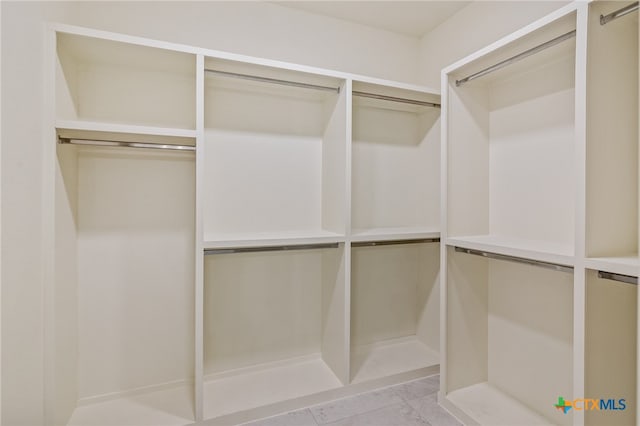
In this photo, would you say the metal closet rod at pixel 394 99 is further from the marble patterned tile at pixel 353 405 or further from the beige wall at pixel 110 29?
the marble patterned tile at pixel 353 405

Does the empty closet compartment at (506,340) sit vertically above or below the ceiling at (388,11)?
below

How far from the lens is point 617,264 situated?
1.12 m

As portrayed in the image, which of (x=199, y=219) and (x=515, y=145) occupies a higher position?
(x=515, y=145)

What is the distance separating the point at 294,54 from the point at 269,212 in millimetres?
1118

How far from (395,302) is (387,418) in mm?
940

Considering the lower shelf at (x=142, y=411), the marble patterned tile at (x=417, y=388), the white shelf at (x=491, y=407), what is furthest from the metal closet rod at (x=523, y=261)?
the lower shelf at (x=142, y=411)

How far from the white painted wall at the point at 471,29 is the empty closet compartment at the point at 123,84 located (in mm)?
1795

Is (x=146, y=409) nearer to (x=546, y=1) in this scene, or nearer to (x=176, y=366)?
(x=176, y=366)

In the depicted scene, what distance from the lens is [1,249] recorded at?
43.3 inches

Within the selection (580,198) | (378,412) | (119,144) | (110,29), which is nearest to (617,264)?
(580,198)

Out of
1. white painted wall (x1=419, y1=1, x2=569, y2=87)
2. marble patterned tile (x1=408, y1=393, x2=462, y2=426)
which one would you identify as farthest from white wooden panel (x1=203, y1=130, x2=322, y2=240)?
marble patterned tile (x1=408, y1=393, x2=462, y2=426)

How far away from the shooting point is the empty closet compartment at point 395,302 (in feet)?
8.02

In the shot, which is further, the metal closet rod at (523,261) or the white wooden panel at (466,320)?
the white wooden panel at (466,320)

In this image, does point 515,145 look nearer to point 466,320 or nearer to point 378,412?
point 466,320
